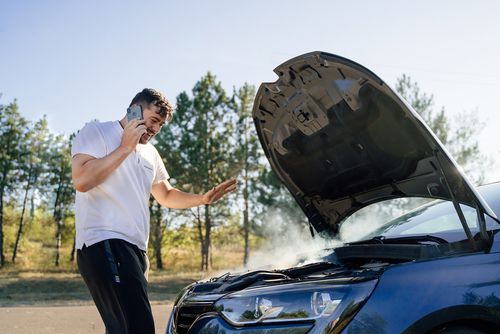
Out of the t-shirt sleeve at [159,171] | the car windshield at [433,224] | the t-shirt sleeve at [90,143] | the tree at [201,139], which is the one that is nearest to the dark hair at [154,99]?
the t-shirt sleeve at [90,143]

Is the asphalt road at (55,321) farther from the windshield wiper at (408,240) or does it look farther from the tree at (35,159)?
the tree at (35,159)

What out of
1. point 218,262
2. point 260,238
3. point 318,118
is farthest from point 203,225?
point 318,118

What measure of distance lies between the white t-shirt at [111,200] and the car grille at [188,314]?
1.40 feet

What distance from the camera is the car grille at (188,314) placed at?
2854 mm

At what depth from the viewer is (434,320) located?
2350 millimetres

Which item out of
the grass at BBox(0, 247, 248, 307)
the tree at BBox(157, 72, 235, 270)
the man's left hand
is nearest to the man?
the man's left hand

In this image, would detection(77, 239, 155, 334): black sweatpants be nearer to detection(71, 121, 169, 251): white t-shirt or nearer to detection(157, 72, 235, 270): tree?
detection(71, 121, 169, 251): white t-shirt

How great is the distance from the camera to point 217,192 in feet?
12.7

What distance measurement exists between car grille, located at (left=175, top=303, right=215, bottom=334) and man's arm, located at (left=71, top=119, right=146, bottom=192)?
86 cm

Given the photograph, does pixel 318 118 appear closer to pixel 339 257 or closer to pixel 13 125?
pixel 339 257

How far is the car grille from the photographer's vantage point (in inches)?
112

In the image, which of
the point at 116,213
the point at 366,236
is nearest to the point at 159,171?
the point at 116,213

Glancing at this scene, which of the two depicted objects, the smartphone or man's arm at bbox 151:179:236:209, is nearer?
the smartphone

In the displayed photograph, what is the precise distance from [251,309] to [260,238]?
1210 inches
